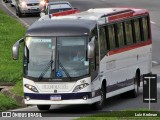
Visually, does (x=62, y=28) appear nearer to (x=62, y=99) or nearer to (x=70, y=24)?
(x=70, y=24)

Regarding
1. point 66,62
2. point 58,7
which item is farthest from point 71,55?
point 58,7

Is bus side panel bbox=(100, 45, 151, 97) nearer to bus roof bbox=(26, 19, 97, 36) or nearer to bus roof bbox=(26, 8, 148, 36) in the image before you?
bus roof bbox=(26, 8, 148, 36)

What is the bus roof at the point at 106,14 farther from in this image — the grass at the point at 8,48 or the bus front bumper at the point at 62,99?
the grass at the point at 8,48

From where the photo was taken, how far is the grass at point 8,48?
31.0 meters

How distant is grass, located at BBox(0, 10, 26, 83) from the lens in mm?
31006

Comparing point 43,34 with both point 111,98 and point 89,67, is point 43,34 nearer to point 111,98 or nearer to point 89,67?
point 89,67

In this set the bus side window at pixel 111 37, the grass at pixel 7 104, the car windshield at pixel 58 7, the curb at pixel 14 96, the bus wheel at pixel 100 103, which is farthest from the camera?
the car windshield at pixel 58 7

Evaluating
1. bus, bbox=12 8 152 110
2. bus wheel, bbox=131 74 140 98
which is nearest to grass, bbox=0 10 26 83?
bus wheel, bbox=131 74 140 98

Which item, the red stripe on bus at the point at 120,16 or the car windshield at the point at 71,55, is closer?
the car windshield at the point at 71,55

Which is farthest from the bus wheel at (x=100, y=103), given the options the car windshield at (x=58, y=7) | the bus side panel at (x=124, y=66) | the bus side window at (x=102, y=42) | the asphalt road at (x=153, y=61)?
the car windshield at (x=58, y=7)

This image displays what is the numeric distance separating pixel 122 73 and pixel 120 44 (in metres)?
0.88

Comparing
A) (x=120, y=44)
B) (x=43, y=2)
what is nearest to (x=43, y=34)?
(x=120, y=44)

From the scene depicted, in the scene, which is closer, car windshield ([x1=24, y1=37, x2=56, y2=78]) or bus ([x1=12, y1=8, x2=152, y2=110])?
bus ([x1=12, y1=8, x2=152, y2=110])

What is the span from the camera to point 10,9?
68.8 m
